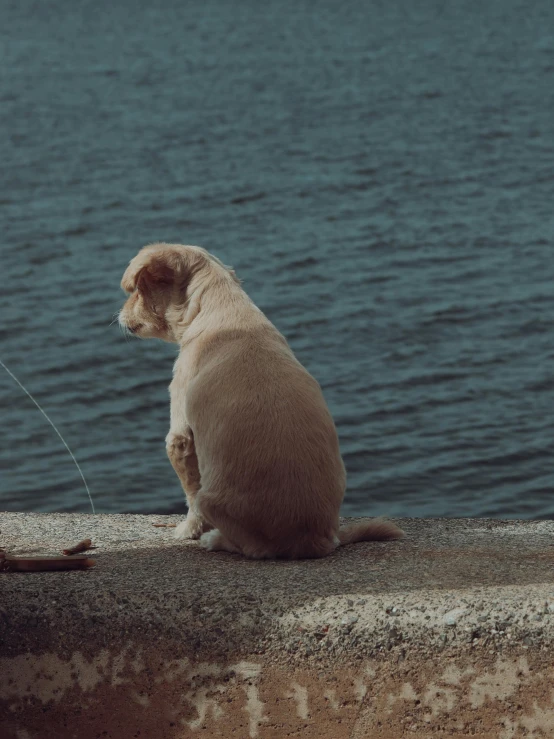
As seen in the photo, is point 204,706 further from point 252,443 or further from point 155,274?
point 155,274

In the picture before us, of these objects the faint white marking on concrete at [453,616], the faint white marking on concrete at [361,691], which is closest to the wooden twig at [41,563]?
the faint white marking on concrete at [361,691]

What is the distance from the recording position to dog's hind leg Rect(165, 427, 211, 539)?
610 cm

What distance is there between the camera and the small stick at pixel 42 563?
5.67 meters

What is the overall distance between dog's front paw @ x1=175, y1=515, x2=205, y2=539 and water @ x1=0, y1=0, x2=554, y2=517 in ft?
13.2

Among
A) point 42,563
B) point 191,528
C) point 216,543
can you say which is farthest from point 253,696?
point 191,528

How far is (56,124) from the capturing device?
91.9 feet

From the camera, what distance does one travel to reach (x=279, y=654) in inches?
198

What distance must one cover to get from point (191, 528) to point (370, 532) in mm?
983

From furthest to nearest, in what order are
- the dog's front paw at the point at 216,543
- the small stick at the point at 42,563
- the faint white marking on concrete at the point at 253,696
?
the dog's front paw at the point at 216,543
the small stick at the point at 42,563
the faint white marking on concrete at the point at 253,696

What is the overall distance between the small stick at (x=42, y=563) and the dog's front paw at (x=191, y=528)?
29.1 inches

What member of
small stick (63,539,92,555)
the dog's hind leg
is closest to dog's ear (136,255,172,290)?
the dog's hind leg

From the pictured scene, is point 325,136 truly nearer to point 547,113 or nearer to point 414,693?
point 547,113

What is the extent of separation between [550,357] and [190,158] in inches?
478

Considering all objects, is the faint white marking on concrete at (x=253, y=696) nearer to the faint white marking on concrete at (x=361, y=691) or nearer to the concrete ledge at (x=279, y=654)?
the concrete ledge at (x=279, y=654)
